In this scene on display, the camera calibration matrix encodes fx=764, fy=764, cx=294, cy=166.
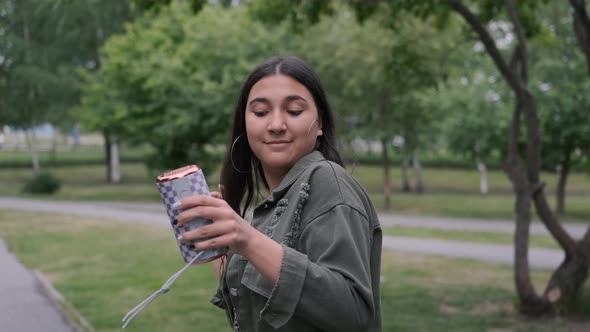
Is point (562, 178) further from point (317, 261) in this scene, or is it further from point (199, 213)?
point (199, 213)

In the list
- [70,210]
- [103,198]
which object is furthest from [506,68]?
[103,198]

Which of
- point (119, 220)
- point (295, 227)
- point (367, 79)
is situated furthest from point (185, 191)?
point (367, 79)

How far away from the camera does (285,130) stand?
6.50 ft

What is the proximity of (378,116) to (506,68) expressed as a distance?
15525mm

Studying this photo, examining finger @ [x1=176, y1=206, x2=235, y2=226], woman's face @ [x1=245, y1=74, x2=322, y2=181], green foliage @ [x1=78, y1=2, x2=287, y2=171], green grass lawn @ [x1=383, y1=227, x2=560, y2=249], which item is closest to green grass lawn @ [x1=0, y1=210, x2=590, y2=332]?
green grass lawn @ [x1=383, y1=227, x2=560, y2=249]

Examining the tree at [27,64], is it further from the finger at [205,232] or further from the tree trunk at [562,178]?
the finger at [205,232]

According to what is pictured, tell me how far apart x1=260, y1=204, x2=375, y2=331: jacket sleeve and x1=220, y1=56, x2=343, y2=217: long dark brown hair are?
0.39 metres

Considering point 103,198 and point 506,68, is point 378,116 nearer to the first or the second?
point 103,198

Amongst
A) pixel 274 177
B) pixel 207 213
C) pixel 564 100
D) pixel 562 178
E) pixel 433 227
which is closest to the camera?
pixel 207 213

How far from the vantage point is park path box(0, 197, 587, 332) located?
7.09 metres

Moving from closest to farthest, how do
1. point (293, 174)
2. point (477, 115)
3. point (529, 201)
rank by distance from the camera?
point (293, 174) < point (529, 201) < point (477, 115)

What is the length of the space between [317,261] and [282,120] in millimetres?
422

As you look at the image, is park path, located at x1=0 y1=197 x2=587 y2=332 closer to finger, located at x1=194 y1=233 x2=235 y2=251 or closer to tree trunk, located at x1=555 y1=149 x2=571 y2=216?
tree trunk, located at x1=555 y1=149 x2=571 y2=216

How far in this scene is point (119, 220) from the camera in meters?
17.5
